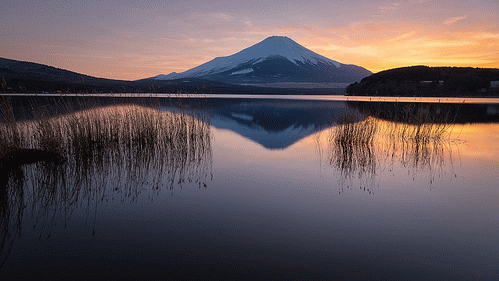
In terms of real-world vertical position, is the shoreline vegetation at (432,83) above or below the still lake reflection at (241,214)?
above

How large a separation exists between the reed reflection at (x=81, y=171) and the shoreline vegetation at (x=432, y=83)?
49566mm

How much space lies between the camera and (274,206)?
427 centimetres

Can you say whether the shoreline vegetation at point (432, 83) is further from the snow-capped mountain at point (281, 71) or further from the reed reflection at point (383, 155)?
the snow-capped mountain at point (281, 71)

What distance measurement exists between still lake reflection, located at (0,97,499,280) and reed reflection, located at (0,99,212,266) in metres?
0.03

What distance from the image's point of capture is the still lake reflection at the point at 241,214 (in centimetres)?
272

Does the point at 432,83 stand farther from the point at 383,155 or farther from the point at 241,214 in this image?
the point at 241,214

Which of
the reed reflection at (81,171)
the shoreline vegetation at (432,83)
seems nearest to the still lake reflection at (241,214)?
the reed reflection at (81,171)

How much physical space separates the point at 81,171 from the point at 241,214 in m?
3.34

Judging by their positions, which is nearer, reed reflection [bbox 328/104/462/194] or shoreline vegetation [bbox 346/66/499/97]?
reed reflection [bbox 328/104/462/194]

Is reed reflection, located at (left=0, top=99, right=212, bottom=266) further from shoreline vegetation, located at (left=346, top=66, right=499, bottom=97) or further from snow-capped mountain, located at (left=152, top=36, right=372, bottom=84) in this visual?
snow-capped mountain, located at (left=152, top=36, right=372, bottom=84)

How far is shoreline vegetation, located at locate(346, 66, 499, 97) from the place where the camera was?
166ft

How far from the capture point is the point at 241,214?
396 centimetres

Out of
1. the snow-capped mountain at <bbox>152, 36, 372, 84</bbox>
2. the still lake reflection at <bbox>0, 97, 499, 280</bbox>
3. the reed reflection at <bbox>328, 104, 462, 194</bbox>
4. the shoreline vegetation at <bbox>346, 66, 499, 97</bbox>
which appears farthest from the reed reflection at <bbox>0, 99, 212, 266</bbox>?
the snow-capped mountain at <bbox>152, 36, 372, 84</bbox>

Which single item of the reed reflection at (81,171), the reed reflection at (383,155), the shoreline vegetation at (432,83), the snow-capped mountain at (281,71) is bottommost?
the reed reflection at (383,155)
